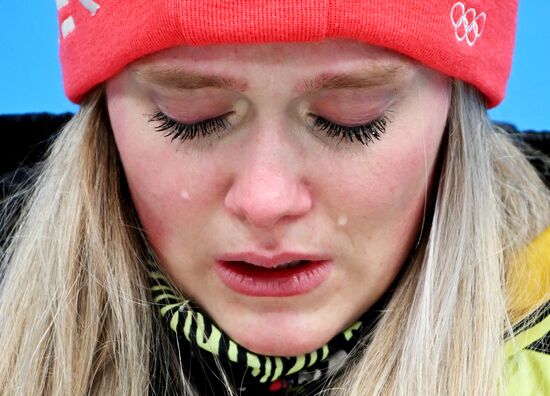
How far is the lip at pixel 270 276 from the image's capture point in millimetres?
1268

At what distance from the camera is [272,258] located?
123cm

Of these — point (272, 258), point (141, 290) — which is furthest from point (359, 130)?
point (141, 290)

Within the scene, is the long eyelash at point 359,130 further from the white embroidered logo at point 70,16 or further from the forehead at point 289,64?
the white embroidered logo at point 70,16

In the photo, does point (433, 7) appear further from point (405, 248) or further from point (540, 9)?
point (540, 9)

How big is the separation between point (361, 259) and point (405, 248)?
11 centimetres

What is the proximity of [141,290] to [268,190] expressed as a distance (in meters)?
0.41

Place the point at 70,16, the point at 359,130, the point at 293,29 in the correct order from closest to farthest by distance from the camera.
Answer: the point at 293,29
the point at 359,130
the point at 70,16

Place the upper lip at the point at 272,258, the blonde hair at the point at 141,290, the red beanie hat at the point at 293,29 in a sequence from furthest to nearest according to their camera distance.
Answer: the blonde hair at the point at 141,290
the upper lip at the point at 272,258
the red beanie hat at the point at 293,29

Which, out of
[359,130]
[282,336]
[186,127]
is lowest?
[282,336]

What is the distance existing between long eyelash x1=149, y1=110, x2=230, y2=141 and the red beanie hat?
10 cm

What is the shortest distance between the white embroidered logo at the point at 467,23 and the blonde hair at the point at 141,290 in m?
0.10

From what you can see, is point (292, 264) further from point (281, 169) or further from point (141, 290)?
point (141, 290)

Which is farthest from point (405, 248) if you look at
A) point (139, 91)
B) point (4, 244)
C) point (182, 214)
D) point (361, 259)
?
point (4, 244)

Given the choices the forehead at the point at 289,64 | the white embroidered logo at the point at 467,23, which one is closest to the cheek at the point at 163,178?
the forehead at the point at 289,64
